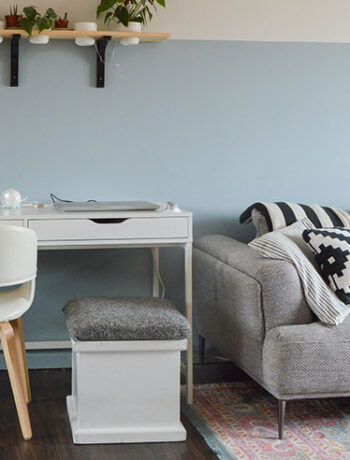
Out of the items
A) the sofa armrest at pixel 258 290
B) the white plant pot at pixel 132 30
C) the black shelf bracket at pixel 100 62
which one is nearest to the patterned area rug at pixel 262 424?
the sofa armrest at pixel 258 290

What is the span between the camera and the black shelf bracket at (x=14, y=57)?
3504 mm

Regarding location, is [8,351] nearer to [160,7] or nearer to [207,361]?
[207,361]

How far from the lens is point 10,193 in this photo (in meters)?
3.36

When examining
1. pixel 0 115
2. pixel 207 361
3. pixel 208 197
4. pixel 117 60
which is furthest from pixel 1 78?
pixel 207 361

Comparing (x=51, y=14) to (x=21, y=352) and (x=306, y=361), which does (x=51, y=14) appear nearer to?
(x=21, y=352)

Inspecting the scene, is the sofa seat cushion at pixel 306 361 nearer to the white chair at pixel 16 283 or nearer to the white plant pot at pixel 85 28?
the white chair at pixel 16 283

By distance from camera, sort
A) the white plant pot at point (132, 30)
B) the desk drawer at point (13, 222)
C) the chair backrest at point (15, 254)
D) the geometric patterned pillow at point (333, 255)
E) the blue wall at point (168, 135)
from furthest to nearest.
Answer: the blue wall at point (168, 135) → the white plant pot at point (132, 30) → the desk drawer at point (13, 222) → the geometric patterned pillow at point (333, 255) → the chair backrest at point (15, 254)

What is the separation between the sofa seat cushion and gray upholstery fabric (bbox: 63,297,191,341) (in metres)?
0.32

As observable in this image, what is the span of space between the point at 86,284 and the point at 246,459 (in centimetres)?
132

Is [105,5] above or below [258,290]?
above

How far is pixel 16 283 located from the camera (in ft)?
9.24

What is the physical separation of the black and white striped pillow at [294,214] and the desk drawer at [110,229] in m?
0.43

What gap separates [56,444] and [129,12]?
187cm

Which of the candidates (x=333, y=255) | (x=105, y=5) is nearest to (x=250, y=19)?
(x=105, y=5)
